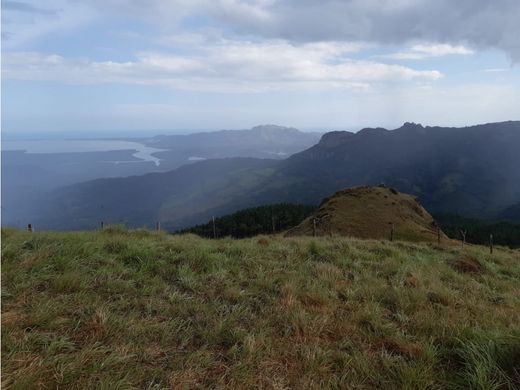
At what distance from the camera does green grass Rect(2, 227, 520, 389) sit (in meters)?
3.90

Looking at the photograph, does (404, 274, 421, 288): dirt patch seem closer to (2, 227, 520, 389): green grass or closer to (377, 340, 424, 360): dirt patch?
(2, 227, 520, 389): green grass

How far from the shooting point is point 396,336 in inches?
199

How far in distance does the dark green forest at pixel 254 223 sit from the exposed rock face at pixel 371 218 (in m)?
25.0

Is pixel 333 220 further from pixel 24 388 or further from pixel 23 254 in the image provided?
pixel 24 388

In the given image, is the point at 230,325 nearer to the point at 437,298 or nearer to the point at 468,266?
the point at 437,298

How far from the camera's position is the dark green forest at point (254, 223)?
258 ft

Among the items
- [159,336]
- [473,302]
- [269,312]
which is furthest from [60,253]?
[473,302]

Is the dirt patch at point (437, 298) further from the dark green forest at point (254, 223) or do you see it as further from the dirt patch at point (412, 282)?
the dark green forest at point (254, 223)

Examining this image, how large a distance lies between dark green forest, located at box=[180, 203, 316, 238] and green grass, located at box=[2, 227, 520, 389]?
216 feet

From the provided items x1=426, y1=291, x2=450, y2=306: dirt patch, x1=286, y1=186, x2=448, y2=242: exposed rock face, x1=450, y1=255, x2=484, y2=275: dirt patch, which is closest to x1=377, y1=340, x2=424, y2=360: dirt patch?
x1=426, y1=291, x2=450, y2=306: dirt patch

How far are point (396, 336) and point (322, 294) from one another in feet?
5.35

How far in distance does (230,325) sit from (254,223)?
7835 cm

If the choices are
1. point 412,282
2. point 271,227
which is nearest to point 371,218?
point 271,227

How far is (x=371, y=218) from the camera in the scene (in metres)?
44.7
